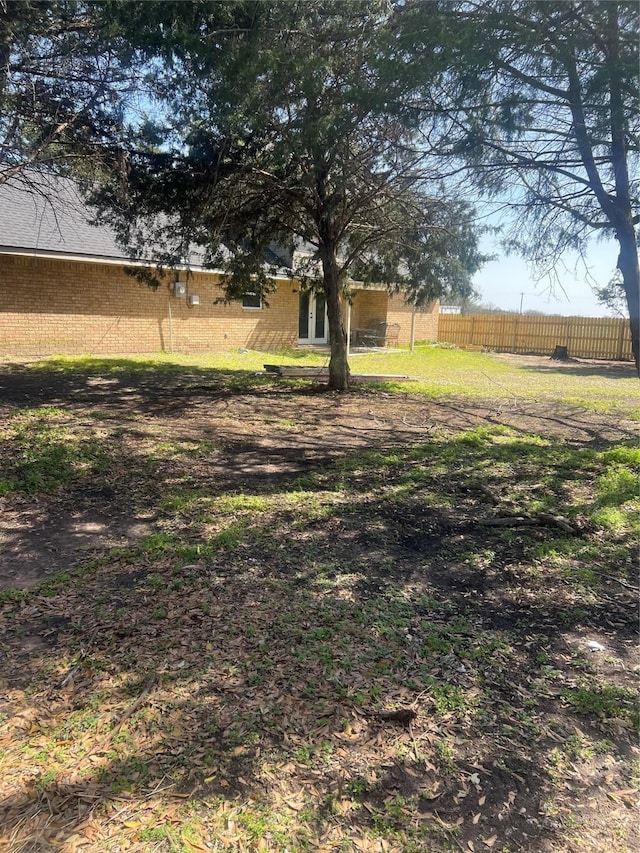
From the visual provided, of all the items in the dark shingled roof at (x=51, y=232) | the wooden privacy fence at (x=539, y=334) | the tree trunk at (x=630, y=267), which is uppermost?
the dark shingled roof at (x=51, y=232)

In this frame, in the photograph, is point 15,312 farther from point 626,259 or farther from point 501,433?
point 626,259

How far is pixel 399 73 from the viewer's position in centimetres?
496

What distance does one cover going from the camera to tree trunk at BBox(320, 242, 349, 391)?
11117 millimetres

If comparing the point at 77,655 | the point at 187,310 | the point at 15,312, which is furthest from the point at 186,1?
the point at 187,310

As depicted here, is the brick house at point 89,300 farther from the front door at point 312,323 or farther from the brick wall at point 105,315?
the front door at point 312,323

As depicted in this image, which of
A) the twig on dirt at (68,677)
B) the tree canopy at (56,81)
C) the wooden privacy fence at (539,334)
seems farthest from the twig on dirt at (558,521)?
the wooden privacy fence at (539,334)

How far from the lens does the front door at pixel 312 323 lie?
22.0 metres

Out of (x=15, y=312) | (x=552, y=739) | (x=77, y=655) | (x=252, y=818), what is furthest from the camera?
(x=15, y=312)

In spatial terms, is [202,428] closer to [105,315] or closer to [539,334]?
[105,315]

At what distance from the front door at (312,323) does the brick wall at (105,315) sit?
1970mm

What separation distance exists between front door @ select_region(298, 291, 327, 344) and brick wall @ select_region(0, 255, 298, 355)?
1970 mm

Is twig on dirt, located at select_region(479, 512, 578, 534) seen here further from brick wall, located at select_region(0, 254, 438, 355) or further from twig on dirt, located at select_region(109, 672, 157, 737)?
brick wall, located at select_region(0, 254, 438, 355)

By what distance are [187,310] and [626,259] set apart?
14.3 metres

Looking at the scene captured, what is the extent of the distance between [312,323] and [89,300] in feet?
30.0
